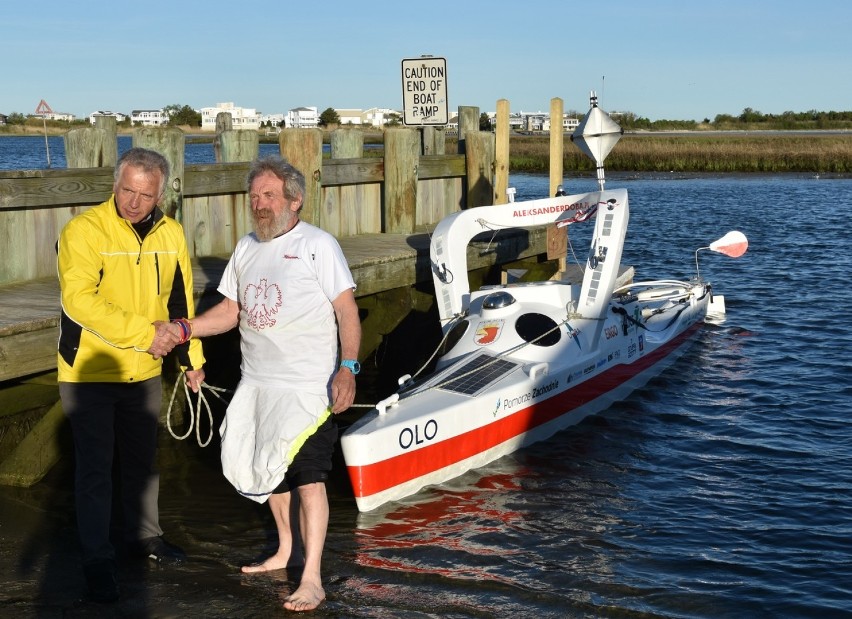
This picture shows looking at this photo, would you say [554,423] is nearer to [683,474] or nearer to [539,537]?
[683,474]

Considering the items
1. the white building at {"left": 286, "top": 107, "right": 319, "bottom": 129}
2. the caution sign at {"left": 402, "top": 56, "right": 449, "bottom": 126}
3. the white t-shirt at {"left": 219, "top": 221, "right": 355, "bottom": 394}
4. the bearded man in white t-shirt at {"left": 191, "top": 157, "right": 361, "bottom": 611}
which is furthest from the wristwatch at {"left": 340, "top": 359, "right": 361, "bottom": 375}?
the white building at {"left": 286, "top": 107, "right": 319, "bottom": 129}

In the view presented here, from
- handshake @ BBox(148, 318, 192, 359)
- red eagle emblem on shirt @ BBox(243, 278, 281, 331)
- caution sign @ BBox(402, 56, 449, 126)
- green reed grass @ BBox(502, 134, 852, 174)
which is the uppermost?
green reed grass @ BBox(502, 134, 852, 174)

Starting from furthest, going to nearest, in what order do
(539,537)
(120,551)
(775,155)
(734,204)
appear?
(775,155), (734,204), (539,537), (120,551)

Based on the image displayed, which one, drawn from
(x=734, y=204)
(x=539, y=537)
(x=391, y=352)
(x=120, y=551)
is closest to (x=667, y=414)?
(x=391, y=352)

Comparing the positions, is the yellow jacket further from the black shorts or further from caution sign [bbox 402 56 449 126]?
caution sign [bbox 402 56 449 126]

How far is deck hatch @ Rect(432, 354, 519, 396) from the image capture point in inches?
354

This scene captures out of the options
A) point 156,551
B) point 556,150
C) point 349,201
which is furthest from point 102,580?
point 556,150

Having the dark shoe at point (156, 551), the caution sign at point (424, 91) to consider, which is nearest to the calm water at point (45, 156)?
the caution sign at point (424, 91)

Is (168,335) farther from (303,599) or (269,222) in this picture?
(303,599)

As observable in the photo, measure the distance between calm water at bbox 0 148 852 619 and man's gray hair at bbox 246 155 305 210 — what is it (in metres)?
2.28

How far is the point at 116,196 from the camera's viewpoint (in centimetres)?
556

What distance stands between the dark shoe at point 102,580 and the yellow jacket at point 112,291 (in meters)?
1.02

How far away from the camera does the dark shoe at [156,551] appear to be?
20.4 feet

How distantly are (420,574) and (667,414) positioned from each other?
5.50m
